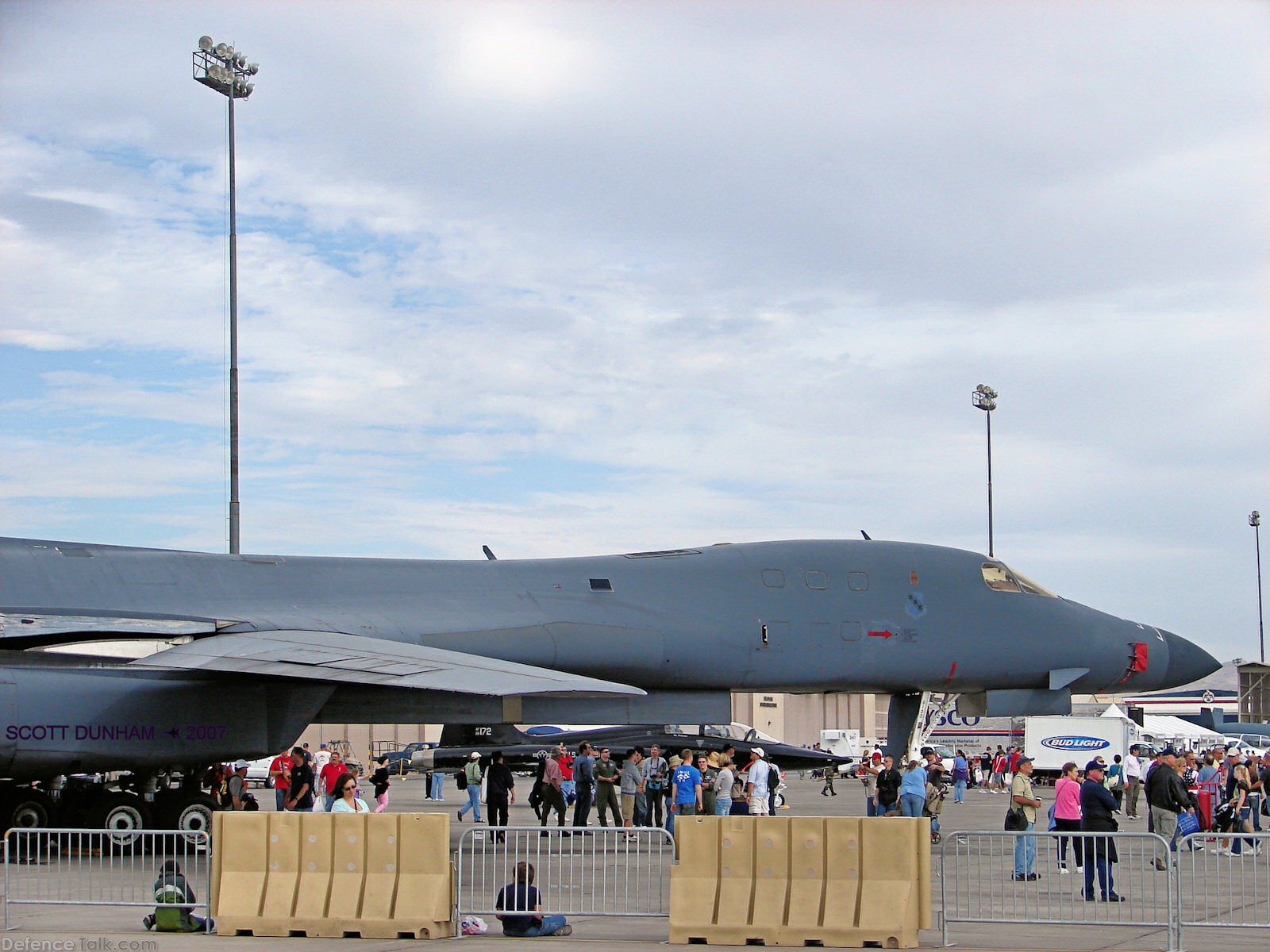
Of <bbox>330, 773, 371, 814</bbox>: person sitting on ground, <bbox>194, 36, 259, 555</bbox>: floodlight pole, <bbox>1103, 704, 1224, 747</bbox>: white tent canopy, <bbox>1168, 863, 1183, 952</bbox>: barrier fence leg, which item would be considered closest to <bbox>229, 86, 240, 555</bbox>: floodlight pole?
<bbox>194, 36, 259, 555</bbox>: floodlight pole

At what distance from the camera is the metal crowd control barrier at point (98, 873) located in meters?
9.80

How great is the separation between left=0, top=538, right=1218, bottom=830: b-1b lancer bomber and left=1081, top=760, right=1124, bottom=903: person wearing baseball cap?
12.7 feet

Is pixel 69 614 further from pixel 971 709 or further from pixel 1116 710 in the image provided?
pixel 1116 710

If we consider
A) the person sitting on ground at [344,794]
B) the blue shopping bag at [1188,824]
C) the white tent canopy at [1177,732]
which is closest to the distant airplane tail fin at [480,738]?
the blue shopping bag at [1188,824]

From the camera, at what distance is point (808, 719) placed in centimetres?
5219

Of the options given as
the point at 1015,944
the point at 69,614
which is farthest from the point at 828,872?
the point at 69,614

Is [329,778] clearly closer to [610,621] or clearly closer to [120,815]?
[120,815]

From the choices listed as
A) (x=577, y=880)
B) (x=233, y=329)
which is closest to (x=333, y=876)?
(x=577, y=880)

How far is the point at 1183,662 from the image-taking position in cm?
1969

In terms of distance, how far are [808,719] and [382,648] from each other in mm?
40065

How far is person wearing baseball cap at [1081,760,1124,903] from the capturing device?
10.9 m

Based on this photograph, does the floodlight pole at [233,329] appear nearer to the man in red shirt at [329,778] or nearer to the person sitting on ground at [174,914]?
the man in red shirt at [329,778]

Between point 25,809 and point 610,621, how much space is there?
642 cm

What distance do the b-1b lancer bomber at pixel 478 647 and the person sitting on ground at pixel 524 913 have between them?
79.5 inches
